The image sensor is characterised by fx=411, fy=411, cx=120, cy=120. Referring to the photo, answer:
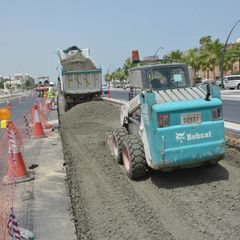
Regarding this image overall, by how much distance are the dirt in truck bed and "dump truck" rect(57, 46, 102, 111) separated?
13.4 meters

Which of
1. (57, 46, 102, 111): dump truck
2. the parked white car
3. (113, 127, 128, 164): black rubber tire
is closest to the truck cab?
(113, 127, 128, 164): black rubber tire

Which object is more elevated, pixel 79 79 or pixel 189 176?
pixel 79 79

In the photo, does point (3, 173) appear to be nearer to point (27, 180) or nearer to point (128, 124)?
point (27, 180)

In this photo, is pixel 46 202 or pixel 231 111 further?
pixel 231 111

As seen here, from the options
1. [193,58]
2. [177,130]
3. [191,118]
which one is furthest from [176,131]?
[193,58]

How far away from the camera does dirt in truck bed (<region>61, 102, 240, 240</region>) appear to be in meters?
5.28

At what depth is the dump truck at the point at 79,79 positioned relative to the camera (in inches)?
906

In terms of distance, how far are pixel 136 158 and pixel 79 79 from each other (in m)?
16.1

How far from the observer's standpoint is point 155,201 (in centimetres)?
648

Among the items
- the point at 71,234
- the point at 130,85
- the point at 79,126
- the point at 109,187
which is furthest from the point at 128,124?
the point at 79,126

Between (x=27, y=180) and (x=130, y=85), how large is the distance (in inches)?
121

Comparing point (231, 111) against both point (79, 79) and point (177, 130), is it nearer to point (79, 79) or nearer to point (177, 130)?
point (79, 79)

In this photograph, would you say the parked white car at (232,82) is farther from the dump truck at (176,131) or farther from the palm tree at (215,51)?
the dump truck at (176,131)

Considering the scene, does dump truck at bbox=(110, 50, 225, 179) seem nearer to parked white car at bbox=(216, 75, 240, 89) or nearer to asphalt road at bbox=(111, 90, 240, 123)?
asphalt road at bbox=(111, 90, 240, 123)
